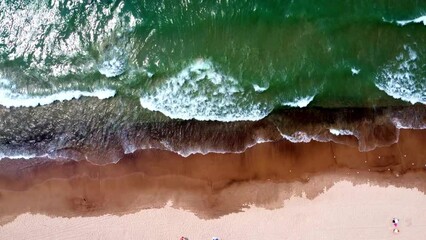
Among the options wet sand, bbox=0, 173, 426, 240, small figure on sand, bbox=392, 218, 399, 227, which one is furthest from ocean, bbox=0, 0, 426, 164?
small figure on sand, bbox=392, 218, 399, 227

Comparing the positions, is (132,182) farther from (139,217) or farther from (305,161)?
(305,161)

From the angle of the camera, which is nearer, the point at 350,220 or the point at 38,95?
the point at 350,220

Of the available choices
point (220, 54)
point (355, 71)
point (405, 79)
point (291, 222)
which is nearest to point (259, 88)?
point (220, 54)

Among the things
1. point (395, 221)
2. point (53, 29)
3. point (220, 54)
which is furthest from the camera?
point (53, 29)

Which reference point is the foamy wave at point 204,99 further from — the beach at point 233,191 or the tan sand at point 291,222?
the tan sand at point 291,222

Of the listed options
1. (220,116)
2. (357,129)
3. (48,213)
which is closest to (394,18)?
(357,129)

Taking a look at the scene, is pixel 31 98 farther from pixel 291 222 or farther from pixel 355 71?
pixel 355 71
